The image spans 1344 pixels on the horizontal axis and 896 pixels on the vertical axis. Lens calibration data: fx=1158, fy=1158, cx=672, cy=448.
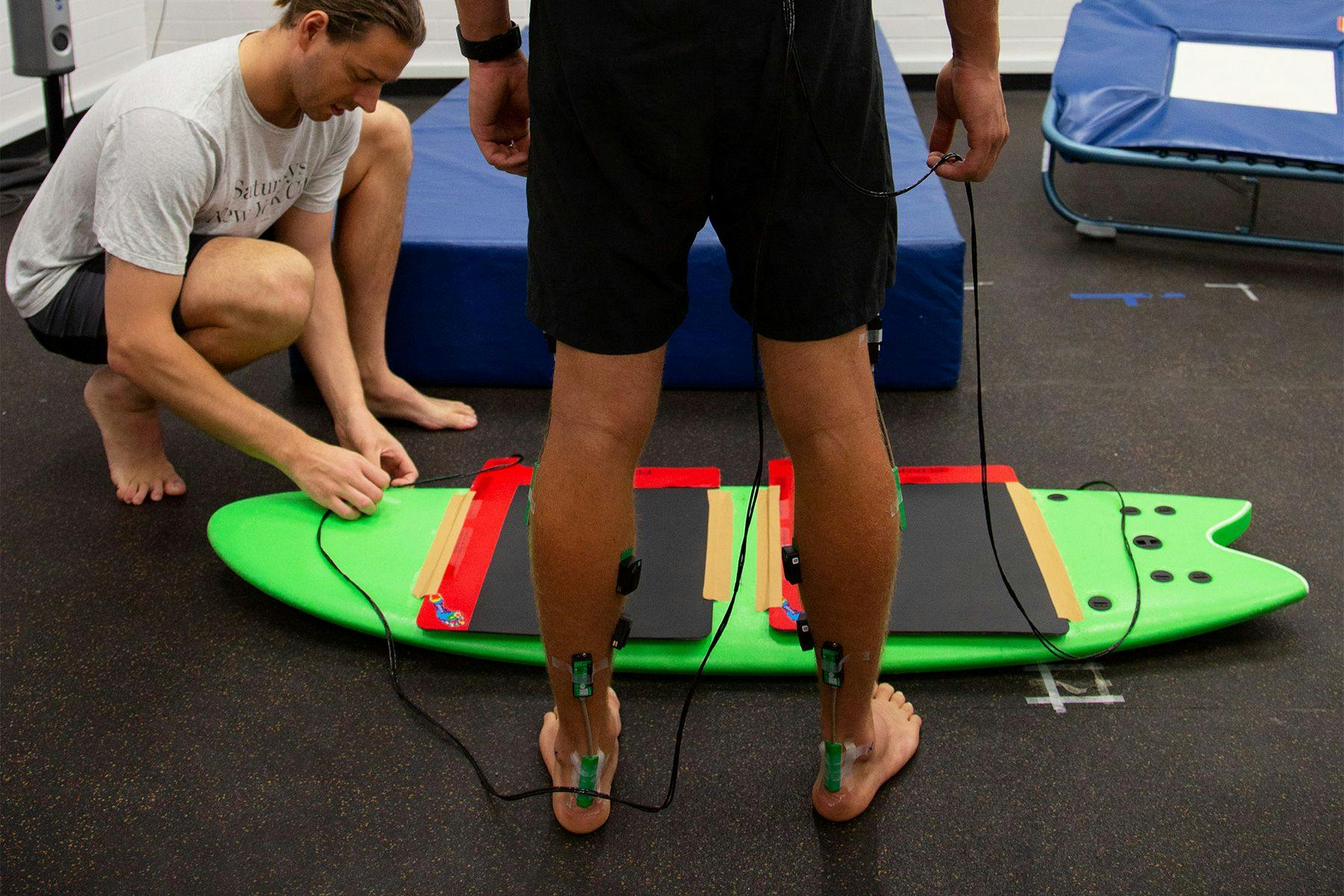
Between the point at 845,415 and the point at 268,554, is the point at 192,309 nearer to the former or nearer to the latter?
the point at 268,554

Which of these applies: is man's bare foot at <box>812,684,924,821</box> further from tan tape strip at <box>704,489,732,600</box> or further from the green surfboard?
tan tape strip at <box>704,489,732,600</box>

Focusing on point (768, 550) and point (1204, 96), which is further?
point (1204, 96)

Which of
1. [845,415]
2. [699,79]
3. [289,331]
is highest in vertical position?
[699,79]

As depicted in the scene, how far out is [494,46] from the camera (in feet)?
3.23

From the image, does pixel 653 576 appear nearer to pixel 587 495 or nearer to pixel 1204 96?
pixel 587 495

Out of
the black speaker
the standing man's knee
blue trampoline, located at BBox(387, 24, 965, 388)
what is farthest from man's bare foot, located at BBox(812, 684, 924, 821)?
the black speaker

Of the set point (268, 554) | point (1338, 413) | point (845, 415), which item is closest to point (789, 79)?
point (845, 415)

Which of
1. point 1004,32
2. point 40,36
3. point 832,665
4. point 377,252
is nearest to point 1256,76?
point 1004,32

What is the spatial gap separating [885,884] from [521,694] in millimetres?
481

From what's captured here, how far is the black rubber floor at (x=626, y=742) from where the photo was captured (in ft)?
3.74

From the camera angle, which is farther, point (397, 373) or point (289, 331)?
point (397, 373)

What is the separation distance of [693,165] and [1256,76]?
242cm

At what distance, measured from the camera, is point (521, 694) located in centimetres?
137

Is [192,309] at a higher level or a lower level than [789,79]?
lower
